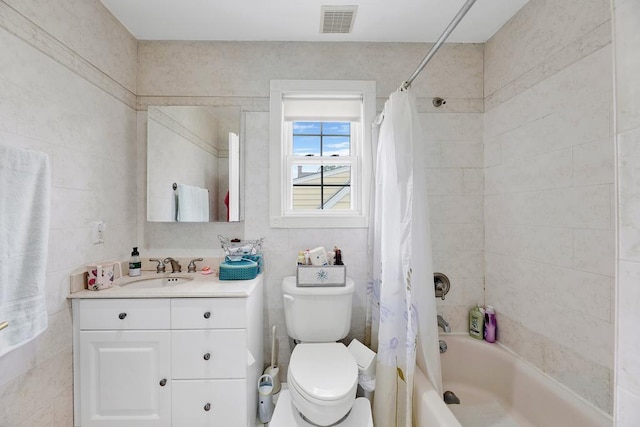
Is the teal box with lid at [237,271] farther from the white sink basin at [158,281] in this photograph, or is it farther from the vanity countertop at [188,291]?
the white sink basin at [158,281]

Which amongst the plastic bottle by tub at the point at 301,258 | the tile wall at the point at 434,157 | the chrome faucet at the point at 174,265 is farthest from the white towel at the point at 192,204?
the plastic bottle by tub at the point at 301,258

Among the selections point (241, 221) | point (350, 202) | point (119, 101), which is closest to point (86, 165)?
point (119, 101)

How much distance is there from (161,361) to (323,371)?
2.67ft

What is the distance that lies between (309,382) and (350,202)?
121cm

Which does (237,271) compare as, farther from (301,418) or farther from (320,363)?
(301,418)

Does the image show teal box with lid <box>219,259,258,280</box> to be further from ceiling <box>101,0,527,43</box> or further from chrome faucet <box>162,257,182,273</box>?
ceiling <box>101,0,527,43</box>

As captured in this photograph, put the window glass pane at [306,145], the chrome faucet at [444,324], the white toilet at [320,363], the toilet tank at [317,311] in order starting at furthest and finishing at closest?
the window glass pane at [306,145] → the chrome faucet at [444,324] → the toilet tank at [317,311] → the white toilet at [320,363]

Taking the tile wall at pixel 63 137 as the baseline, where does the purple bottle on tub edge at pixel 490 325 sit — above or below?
below

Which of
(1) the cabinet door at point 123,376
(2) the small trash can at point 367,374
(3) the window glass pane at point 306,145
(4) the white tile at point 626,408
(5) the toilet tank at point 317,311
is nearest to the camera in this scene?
(4) the white tile at point 626,408

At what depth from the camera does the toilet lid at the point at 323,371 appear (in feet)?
4.14

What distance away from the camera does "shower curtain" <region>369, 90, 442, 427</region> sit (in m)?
1.34

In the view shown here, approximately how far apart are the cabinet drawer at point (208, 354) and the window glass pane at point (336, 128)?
59.0 inches

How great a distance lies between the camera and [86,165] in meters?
1.51

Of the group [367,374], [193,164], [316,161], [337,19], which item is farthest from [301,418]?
[337,19]
